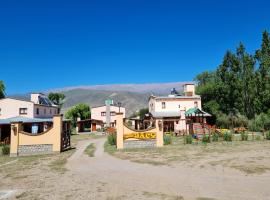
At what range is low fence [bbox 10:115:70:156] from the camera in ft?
70.6

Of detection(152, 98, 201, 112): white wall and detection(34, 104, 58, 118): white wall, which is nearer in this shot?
detection(34, 104, 58, 118): white wall

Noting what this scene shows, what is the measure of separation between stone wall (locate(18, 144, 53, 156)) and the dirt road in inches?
326

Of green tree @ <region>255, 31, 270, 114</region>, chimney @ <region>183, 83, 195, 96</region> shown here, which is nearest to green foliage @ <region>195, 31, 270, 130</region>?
green tree @ <region>255, 31, 270, 114</region>

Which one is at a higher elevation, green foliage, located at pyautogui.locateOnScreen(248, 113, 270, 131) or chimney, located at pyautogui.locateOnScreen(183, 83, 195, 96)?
chimney, located at pyautogui.locateOnScreen(183, 83, 195, 96)

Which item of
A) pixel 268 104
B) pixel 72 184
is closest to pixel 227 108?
pixel 268 104

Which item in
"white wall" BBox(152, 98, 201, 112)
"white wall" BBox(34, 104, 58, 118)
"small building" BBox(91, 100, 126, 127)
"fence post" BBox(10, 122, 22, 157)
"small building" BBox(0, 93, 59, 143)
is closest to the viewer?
"fence post" BBox(10, 122, 22, 157)

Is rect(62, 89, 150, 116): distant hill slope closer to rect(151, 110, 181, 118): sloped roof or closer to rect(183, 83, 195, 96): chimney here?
rect(183, 83, 195, 96): chimney

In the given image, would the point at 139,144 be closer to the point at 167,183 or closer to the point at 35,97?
the point at 167,183

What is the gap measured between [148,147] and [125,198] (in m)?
14.9

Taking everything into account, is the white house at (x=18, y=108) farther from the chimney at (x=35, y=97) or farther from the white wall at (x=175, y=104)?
the white wall at (x=175, y=104)

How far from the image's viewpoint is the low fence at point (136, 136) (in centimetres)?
2344

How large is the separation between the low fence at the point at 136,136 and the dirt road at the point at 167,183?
8901mm

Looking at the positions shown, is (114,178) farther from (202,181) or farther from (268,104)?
(268,104)

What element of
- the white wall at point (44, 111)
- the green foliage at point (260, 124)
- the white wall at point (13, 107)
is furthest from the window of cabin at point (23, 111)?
the green foliage at point (260, 124)
